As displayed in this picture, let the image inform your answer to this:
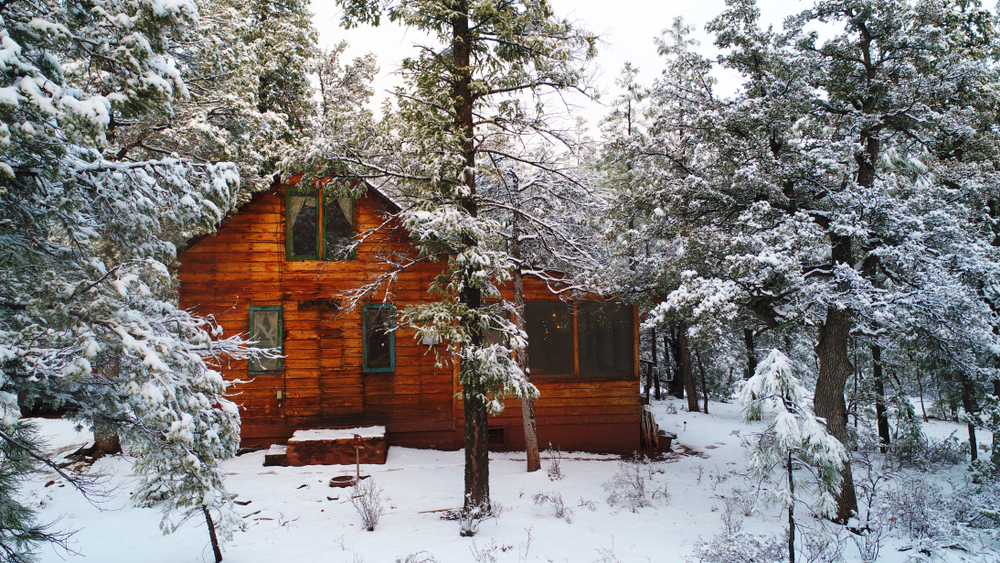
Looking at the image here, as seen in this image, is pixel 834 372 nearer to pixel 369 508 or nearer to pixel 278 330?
pixel 369 508

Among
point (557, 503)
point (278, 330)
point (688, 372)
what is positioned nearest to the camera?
point (557, 503)

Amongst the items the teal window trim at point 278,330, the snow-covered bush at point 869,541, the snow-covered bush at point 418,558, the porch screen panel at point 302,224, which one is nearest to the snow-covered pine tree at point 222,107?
the porch screen panel at point 302,224

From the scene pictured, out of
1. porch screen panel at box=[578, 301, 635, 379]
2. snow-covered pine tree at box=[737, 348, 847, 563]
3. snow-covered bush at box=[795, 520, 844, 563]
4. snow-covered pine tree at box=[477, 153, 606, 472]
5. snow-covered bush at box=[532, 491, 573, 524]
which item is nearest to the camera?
snow-covered pine tree at box=[737, 348, 847, 563]

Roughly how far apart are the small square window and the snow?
5.22 feet

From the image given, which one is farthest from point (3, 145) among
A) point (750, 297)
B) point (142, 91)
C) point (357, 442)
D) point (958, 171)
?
point (958, 171)

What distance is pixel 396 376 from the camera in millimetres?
11086

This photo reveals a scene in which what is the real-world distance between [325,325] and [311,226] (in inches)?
87.0

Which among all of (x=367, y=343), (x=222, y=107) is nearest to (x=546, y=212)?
(x=367, y=343)

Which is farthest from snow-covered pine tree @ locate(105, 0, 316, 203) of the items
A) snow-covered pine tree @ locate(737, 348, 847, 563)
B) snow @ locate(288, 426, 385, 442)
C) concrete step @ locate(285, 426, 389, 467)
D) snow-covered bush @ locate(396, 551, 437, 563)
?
snow-covered pine tree @ locate(737, 348, 847, 563)

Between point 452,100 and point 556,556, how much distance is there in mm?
6237

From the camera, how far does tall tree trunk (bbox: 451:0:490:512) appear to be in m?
7.14

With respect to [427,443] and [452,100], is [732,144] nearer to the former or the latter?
[452,100]

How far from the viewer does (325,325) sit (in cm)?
1091

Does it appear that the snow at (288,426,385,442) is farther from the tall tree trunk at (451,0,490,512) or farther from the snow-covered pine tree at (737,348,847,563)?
the snow-covered pine tree at (737,348,847,563)
